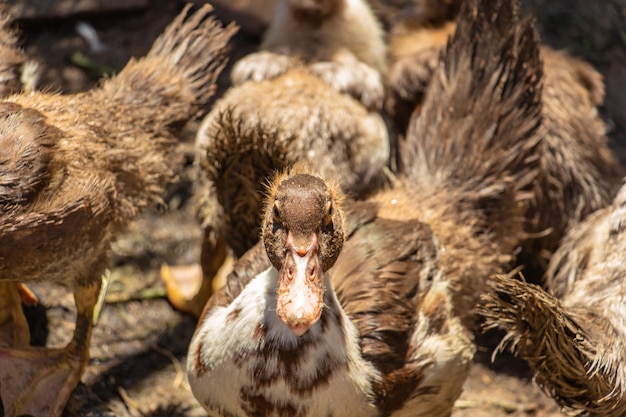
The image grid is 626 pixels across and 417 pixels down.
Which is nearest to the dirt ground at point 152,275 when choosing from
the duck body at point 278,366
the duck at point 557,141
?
the duck at point 557,141

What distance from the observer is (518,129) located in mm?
3506

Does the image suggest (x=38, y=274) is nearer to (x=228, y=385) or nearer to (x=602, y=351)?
(x=228, y=385)

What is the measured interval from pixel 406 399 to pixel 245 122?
133 centimetres

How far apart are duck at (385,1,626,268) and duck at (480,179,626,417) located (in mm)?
697

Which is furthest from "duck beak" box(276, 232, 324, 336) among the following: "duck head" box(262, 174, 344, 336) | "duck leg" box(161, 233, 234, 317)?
"duck leg" box(161, 233, 234, 317)

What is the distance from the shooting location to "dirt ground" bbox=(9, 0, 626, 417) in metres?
3.59

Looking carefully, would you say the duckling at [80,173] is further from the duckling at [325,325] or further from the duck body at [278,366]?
the duck body at [278,366]

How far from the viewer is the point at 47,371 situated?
3.21m

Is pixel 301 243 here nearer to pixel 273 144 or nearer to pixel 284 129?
pixel 273 144

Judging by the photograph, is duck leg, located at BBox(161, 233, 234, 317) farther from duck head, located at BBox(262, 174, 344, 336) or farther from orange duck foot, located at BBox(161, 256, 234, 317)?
duck head, located at BBox(262, 174, 344, 336)

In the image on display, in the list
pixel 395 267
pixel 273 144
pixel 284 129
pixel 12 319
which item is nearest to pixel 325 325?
pixel 395 267

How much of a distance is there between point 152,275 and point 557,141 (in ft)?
6.99

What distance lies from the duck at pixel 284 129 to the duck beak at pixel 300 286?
33.7 inches

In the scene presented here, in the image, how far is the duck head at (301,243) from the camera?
92.9 inches
